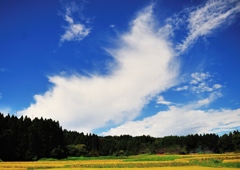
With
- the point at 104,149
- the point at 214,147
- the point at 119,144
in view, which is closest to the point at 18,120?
the point at 104,149

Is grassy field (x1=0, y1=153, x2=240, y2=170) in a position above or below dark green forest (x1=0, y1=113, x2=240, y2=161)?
below

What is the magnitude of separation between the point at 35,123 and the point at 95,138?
212 feet

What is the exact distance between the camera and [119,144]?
156 meters

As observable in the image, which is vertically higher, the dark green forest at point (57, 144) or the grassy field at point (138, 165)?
the dark green forest at point (57, 144)

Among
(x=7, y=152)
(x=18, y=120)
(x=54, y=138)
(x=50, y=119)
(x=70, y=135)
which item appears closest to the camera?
(x=7, y=152)

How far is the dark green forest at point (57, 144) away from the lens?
8195cm

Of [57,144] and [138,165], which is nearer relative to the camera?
[138,165]

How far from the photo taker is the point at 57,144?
10075cm

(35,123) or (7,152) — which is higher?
(35,123)

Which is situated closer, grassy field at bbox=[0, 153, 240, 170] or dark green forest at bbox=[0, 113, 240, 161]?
grassy field at bbox=[0, 153, 240, 170]

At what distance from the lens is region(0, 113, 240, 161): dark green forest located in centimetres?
8195

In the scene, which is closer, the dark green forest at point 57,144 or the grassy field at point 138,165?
the grassy field at point 138,165

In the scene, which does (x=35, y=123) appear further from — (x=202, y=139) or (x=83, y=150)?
(x=202, y=139)

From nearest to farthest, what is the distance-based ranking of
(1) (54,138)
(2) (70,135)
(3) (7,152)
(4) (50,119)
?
(3) (7,152) < (1) (54,138) < (4) (50,119) < (2) (70,135)
